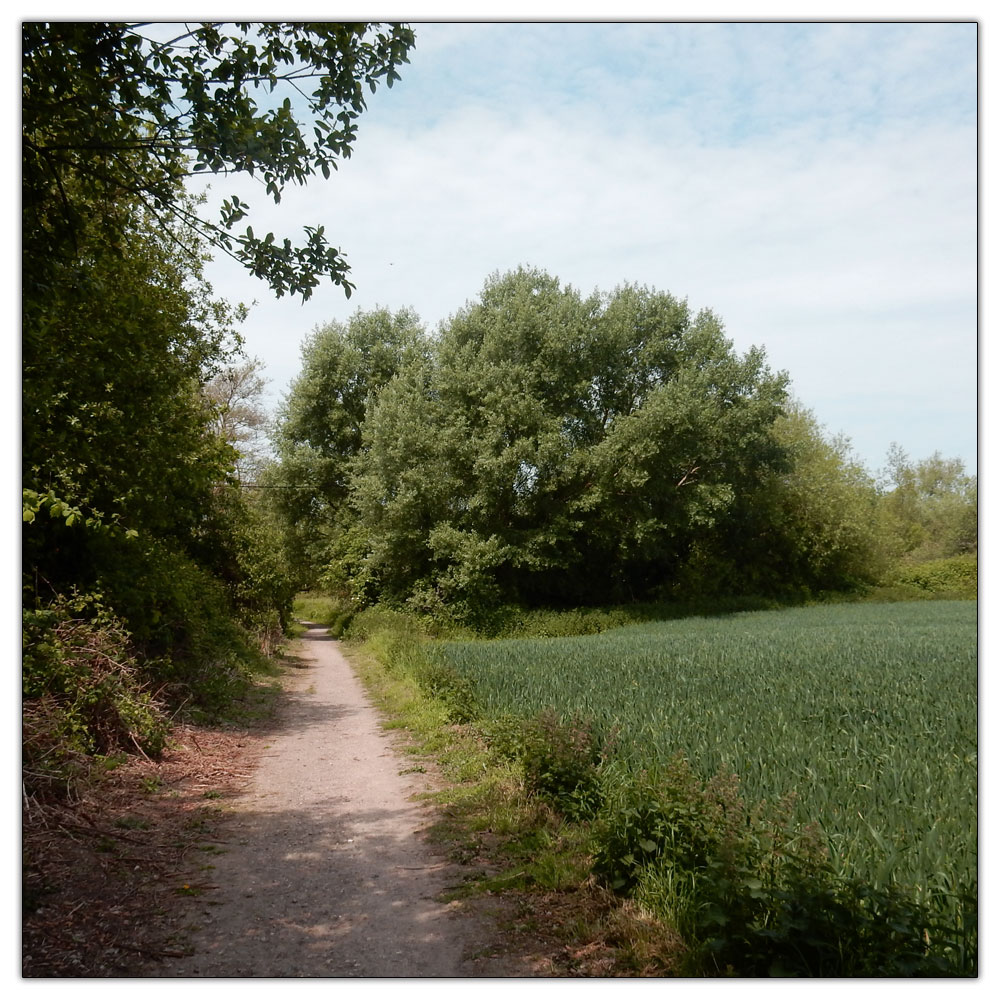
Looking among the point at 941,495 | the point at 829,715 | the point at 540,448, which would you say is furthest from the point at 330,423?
the point at 941,495

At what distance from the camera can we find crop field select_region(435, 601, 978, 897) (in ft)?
12.0

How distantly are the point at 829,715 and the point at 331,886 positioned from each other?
184 inches

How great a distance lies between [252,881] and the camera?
4.83 meters

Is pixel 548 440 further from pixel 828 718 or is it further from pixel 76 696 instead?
pixel 76 696

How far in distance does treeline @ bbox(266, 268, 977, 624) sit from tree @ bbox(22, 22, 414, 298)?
17.4 meters

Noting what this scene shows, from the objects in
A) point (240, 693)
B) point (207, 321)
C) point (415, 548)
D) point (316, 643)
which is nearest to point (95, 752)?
point (240, 693)

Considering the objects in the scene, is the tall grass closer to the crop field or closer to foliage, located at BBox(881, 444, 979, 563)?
the crop field

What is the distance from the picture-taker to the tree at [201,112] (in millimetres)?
4340

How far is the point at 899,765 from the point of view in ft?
16.0

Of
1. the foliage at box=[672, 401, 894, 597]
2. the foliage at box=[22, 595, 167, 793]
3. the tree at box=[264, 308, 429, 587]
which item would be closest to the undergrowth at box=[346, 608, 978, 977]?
the foliage at box=[22, 595, 167, 793]

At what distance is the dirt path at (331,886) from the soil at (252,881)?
0.04 feet

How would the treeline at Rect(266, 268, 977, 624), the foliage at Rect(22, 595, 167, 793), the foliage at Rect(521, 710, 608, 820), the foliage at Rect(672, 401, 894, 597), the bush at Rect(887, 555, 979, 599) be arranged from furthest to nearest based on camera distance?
the foliage at Rect(672, 401, 894, 597), the treeline at Rect(266, 268, 977, 624), the foliage at Rect(22, 595, 167, 793), the foliage at Rect(521, 710, 608, 820), the bush at Rect(887, 555, 979, 599)

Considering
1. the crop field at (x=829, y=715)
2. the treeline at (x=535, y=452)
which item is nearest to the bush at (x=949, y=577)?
the crop field at (x=829, y=715)
